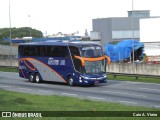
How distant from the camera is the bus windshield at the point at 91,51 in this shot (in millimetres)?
32438

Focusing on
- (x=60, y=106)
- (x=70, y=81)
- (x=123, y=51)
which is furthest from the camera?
(x=123, y=51)

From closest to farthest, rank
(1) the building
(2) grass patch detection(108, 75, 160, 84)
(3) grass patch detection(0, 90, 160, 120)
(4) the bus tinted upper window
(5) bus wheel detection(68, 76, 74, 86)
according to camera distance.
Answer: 1. (3) grass patch detection(0, 90, 160, 120)
2. (5) bus wheel detection(68, 76, 74, 86)
3. (4) the bus tinted upper window
4. (2) grass patch detection(108, 75, 160, 84)
5. (1) the building

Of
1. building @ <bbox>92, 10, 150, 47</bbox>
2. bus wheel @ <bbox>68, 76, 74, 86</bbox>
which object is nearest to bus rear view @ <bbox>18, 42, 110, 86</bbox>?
bus wheel @ <bbox>68, 76, 74, 86</bbox>

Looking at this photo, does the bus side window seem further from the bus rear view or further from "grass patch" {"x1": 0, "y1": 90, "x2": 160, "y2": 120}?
"grass patch" {"x1": 0, "y1": 90, "x2": 160, "y2": 120}

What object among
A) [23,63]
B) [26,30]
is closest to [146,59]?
[23,63]

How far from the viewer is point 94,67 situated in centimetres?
3275

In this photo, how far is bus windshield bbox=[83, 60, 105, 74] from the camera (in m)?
32.4

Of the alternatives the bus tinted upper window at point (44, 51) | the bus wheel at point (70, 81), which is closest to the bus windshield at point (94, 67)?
the bus wheel at point (70, 81)

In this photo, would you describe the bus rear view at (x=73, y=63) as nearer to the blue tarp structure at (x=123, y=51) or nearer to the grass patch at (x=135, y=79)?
the grass patch at (x=135, y=79)

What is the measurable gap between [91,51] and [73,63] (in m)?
1.64

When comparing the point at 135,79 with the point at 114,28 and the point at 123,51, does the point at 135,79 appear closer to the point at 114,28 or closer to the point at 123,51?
the point at 123,51

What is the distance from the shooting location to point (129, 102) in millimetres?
22938

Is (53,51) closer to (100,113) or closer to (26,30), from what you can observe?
(100,113)

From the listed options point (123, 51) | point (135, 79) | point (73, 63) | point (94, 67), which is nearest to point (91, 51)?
point (94, 67)
